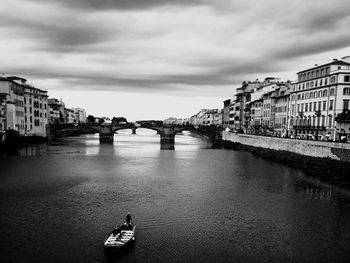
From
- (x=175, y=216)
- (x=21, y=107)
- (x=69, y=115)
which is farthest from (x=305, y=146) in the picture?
(x=69, y=115)

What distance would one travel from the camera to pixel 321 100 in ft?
171

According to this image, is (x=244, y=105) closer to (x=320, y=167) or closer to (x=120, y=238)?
(x=320, y=167)

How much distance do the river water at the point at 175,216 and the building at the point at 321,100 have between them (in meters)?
17.0

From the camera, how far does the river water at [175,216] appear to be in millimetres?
16078

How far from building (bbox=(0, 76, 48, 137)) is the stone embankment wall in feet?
162

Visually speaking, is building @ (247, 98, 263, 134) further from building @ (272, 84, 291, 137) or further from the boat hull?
the boat hull

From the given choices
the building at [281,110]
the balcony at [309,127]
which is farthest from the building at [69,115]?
the balcony at [309,127]

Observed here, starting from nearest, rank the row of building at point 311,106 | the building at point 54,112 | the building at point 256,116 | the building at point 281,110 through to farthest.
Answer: the row of building at point 311,106 < the building at point 281,110 < the building at point 256,116 < the building at point 54,112

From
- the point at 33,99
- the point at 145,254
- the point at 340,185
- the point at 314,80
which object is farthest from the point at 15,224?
the point at 33,99

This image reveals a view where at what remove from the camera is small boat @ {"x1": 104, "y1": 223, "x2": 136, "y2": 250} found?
1562cm

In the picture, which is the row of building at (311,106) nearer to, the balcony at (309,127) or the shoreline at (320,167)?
the balcony at (309,127)

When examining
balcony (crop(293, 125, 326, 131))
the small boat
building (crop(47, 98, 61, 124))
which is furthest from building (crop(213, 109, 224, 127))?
the small boat

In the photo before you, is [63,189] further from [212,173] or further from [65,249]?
[212,173]

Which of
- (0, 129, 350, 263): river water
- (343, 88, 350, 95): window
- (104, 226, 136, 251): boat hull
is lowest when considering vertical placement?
(0, 129, 350, 263): river water
